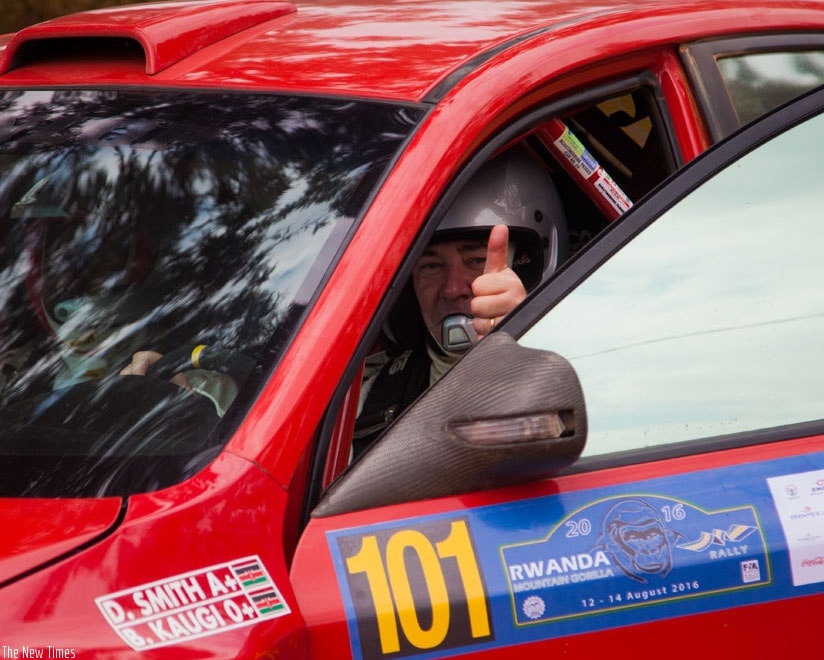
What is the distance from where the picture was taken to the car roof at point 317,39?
2109mm

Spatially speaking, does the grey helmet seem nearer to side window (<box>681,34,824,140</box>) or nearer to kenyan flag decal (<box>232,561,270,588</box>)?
side window (<box>681,34,824,140</box>)

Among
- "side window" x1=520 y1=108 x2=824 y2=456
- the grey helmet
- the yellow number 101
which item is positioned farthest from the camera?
the grey helmet

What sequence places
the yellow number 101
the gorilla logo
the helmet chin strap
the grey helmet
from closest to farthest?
1. the yellow number 101
2. the gorilla logo
3. the grey helmet
4. the helmet chin strap

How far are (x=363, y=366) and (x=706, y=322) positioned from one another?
512mm

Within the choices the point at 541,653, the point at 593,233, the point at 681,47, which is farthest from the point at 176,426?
the point at 593,233

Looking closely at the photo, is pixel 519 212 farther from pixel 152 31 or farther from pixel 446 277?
pixel 152 31

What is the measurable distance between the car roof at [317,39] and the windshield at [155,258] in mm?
77

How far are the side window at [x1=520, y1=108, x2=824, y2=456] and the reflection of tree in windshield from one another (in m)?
0.38

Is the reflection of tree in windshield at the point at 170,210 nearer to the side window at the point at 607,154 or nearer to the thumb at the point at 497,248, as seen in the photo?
the thumb at the point at 497,248

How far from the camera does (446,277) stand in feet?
8.96

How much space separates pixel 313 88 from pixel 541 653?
99 cm

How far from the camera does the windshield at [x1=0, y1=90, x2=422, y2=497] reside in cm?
170

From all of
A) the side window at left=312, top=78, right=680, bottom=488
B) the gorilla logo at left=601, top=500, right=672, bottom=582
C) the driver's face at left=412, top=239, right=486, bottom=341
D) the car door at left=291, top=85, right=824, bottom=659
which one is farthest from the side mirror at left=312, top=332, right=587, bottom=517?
the driver's face at left=412, top=239, right=486, bottom=341

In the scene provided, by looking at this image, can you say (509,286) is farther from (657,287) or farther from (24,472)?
(24,472)
